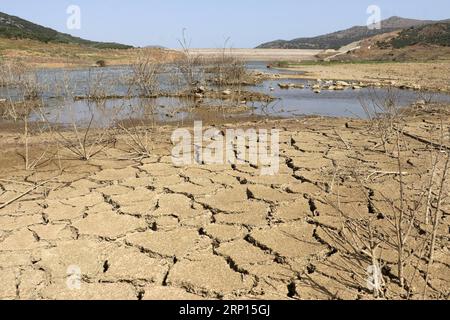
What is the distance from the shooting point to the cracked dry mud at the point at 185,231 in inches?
77.2

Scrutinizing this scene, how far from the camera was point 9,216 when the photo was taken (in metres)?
2.78

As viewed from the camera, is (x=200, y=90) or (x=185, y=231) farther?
(x=200, y=90)

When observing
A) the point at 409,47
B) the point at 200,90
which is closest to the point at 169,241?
the point at 200,90

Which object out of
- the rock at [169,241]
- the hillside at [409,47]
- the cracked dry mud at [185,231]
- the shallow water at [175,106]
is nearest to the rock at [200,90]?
the shallow water at [175,106]

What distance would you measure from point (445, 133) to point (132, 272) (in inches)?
182

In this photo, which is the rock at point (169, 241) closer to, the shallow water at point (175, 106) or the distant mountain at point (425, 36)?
the shallow water at point (175, 106)

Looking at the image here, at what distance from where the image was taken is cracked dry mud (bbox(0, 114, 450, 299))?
1.96 metres

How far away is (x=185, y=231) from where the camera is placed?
8.28ft

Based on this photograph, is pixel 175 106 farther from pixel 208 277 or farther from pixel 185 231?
pixel 208 277

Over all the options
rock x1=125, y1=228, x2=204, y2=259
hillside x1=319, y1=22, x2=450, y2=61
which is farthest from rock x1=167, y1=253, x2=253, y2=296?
hillside x1=319, y1=22, x2=450, y2=61

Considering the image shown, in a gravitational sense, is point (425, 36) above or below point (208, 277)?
above

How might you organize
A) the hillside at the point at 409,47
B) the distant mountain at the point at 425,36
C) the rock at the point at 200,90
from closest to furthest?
1. the rock at the point at 200,90
2. the hillside at the point at 409,47
3. the distant mountain at the point at 425,36

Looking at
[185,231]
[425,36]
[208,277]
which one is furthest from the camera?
[425,36]

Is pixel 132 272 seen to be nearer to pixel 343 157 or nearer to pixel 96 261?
pixel 96 261
